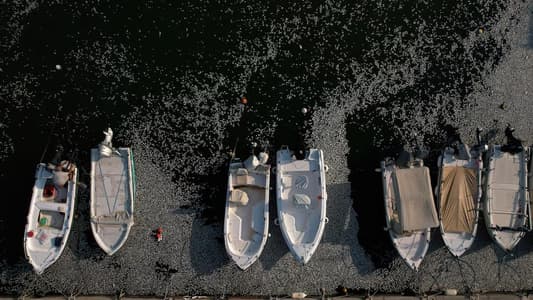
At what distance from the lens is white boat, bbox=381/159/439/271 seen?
8211 millimetres

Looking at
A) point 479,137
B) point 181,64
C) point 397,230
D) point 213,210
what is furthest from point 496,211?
point 181,64

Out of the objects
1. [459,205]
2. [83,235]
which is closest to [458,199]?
[459,205]

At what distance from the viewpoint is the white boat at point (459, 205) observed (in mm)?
8664

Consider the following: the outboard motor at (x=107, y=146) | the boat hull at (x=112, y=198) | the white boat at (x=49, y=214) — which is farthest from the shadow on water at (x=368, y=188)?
the white boat at (x=49, y=214)

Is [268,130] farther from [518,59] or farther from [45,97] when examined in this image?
[518,59]

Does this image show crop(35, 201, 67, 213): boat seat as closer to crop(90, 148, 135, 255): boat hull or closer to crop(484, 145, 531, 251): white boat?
crop(90, 148, 135, 255): boat hull

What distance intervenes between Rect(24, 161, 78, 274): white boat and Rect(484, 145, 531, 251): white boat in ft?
34.3

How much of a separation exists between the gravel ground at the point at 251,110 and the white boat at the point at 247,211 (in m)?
0.50

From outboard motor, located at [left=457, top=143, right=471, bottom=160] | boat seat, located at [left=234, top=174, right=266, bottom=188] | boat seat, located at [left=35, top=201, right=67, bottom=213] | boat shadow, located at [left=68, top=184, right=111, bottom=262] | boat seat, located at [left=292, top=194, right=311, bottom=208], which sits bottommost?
boat shadow, located at [left=68, top=184, right=111, bottom=262]

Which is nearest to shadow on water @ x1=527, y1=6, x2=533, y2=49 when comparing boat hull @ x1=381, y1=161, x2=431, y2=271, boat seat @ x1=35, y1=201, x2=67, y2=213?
boat hull @ x1=381, y1=161, x2=431, y2=271

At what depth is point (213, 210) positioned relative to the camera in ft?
29.9

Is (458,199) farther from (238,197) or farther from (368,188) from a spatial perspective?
(238,197)

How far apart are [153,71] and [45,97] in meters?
2.99

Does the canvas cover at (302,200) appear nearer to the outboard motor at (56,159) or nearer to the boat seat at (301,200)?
the boat seat at (301,200)
